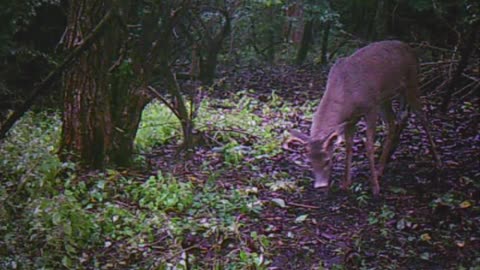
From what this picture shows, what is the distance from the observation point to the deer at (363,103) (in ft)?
21.6

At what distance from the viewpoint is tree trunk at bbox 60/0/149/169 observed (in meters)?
6.40

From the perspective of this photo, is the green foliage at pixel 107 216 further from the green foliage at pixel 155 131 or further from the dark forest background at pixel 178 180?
the green foliage at pixel 155 131

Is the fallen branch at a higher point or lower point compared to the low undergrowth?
higher

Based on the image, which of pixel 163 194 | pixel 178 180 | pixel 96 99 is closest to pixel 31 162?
pixel 96 99

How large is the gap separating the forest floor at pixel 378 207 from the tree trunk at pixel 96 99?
0.75 m

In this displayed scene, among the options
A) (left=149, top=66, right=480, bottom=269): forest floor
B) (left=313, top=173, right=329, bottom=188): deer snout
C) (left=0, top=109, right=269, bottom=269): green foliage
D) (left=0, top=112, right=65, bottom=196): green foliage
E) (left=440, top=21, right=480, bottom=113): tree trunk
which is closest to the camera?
(left=0, top=109, right=269, bottom=269): green foliage

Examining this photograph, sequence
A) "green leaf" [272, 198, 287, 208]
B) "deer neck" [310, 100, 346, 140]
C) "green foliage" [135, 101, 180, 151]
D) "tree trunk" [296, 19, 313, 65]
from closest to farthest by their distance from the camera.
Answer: "green leaf" [272, 198, 287, 208] → "deer neck" [310, 100, 346, 140] → "green foliage" [135, 101, 180, 151] → "tree trunk" [296, 19, 313, 65]

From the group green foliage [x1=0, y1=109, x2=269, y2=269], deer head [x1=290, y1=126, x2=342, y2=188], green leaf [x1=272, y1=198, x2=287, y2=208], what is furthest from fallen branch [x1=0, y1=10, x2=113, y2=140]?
deer head [x1=290, y1=126, x2=342, y2=188]

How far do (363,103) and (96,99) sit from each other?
274 cm

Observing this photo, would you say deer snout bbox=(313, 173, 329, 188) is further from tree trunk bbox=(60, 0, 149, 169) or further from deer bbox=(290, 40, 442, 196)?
tree trunk bbox=(60, 0, 149, 169)

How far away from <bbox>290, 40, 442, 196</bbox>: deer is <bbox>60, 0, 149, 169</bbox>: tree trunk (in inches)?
70.5

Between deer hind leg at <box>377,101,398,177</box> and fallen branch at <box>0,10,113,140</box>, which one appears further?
deer hind leg at <box>377,101,398,177</box>

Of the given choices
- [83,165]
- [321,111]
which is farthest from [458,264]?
[83,165]

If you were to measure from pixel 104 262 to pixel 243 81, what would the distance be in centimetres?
946
